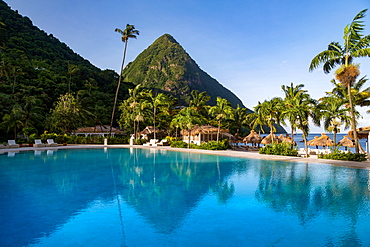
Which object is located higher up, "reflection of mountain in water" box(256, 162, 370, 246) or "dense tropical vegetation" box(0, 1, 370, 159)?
"dense tropical vegetation" box(0, 1, 370, 159)

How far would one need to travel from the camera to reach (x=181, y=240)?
5250 millimetres

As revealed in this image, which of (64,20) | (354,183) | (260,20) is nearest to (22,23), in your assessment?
(64,20)

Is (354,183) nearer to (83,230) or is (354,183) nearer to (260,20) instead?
(83,230)

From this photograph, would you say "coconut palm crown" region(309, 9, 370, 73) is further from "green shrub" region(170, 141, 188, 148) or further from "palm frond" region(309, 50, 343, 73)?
"green shrub" region(170, 141, 188, 148)

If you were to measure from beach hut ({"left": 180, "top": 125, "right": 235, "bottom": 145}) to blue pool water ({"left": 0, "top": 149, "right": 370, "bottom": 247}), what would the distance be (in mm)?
19000

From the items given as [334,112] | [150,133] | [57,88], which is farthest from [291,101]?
[57,88]

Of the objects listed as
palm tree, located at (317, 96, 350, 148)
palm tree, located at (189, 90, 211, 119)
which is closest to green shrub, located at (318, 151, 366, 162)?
palm tree, located at (317, 96, 350, 148)

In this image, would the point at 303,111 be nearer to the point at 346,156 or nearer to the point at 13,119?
the point at 346,156

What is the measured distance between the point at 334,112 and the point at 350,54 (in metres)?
5.15

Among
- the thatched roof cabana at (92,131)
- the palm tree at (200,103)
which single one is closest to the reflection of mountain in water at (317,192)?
the palm tree at (200,103)

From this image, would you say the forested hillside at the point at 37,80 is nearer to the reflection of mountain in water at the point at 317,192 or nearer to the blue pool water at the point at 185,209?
the blue pool water at the point at 185,209

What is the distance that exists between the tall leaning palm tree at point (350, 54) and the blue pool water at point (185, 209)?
6.69m

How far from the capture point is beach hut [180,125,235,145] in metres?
31.7

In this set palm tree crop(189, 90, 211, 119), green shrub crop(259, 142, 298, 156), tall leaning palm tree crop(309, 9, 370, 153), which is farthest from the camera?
palm tree crop(189, 90, 211, 119)
